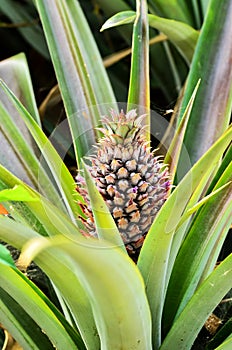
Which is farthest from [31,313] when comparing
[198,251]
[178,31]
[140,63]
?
[178,31]

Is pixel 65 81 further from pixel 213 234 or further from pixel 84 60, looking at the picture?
pixel 213 234

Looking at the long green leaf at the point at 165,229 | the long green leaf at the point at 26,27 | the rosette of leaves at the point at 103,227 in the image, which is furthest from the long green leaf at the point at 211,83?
the long green leaf at the point at 26,27

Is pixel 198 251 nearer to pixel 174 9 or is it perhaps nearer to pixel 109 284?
pixel 109 284

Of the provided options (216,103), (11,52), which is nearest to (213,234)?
(216,103)

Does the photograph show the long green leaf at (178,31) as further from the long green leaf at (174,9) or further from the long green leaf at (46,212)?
the long green leaf at (46,212)

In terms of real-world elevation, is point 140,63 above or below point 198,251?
above

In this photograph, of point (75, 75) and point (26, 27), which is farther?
point (26, 27)

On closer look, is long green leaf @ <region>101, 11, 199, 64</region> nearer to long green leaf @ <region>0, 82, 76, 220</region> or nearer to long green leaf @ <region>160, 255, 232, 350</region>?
long green leaf @ <region>0, 82, 76, 220</region>
